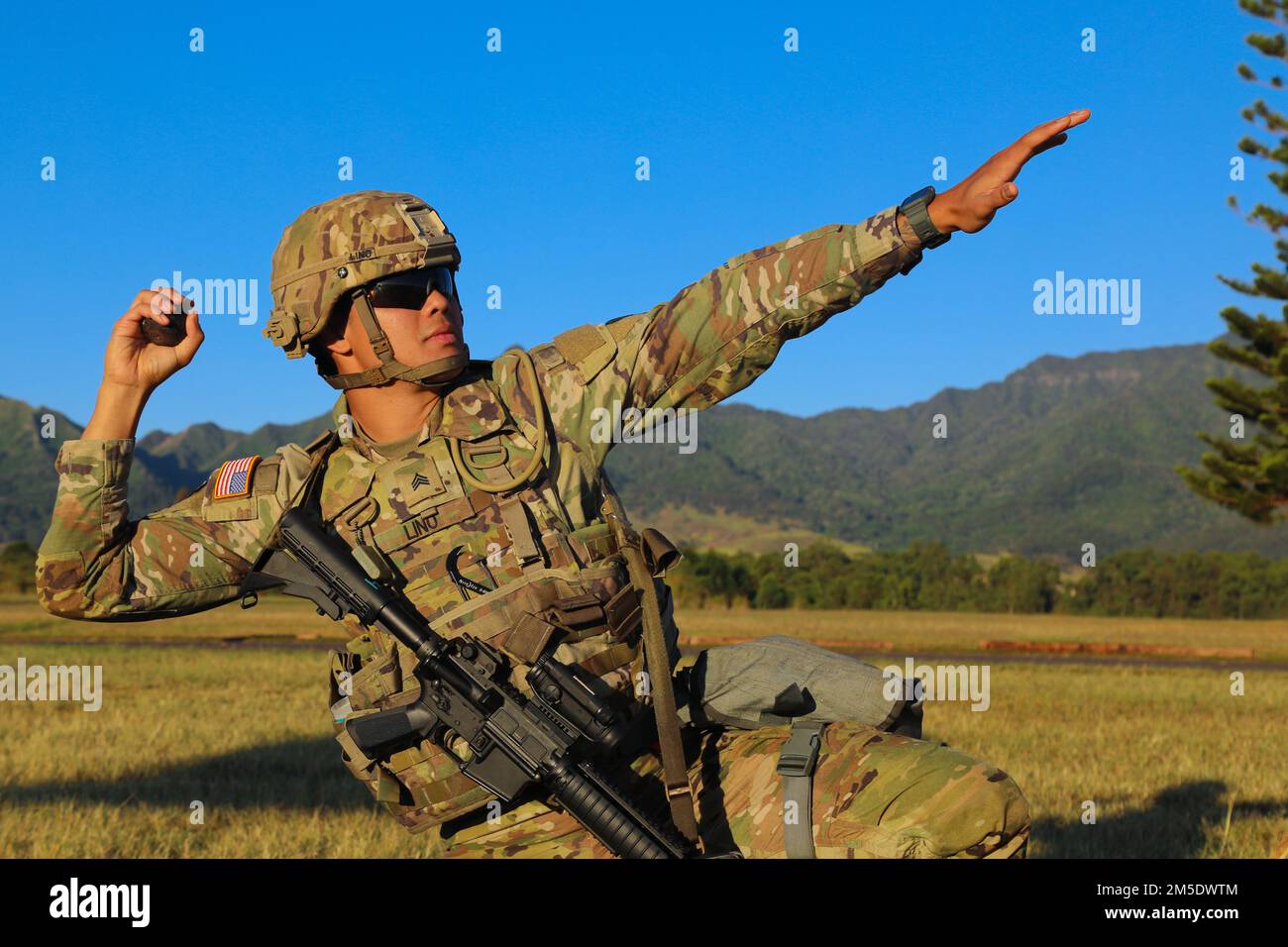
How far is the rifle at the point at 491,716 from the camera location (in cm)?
409

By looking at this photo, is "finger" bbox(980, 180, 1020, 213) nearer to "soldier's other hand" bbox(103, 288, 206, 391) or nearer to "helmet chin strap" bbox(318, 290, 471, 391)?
"helmet chin strap" bbox(318, 290, 471, 391)

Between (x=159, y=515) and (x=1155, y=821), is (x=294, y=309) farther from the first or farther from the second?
(x=1155, y=821)

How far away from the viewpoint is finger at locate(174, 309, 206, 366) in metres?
4.49

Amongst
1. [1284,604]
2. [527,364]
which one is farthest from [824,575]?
[527,364]

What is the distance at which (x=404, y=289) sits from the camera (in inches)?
183

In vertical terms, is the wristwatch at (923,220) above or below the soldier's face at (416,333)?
above

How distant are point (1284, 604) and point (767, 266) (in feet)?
221

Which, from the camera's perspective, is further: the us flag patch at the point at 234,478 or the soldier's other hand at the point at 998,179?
the us flag patch at the point at 234,478

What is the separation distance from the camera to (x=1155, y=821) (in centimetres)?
906

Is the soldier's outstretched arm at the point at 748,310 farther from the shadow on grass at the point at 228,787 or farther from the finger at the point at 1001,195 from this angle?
the shadow on grass at the point at 228,787

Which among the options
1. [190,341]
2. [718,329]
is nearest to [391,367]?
[190,341]

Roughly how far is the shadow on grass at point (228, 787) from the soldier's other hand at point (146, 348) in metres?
6.01

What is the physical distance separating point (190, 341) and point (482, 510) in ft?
3.95

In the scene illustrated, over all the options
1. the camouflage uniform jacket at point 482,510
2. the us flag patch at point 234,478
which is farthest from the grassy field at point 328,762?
the us flag patch at point 234,478
